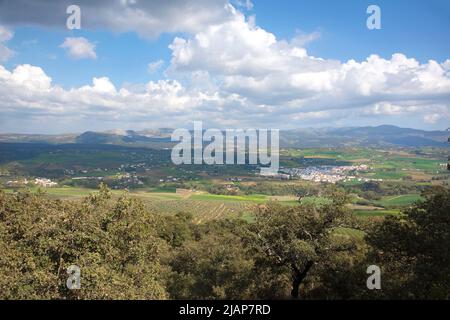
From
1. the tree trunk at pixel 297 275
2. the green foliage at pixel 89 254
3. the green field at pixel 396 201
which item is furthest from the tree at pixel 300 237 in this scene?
the green field at pixel 396 201

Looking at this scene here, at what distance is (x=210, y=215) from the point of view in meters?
117

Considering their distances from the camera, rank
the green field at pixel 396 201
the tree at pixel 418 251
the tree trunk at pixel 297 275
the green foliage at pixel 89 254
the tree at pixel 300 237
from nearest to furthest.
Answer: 1. the green foliage at pixel 89 254
2. the tree at pixel 418 251
3. the tree at pixel 300 237
4. the tree trunk at pixel 297 275
5. the green field at pixel 396 201

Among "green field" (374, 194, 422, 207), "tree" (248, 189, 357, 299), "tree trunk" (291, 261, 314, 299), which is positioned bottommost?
"green field" (374, 194, 422, 207)

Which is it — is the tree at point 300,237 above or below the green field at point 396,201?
above

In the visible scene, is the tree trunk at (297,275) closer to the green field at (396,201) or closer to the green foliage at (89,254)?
the green foliage at (89,254)

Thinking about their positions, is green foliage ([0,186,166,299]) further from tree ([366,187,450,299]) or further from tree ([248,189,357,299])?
tree ([366,187,450,299])

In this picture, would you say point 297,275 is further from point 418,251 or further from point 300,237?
point 418,251

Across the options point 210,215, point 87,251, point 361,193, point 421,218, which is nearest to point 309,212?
point 421,218

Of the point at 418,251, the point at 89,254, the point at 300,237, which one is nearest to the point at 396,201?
the point at 300,237

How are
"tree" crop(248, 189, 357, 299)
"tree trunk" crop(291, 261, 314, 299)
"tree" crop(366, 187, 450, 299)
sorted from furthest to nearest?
1. "tree trunk" crop(291, 261, 314, 299)
2. "tree" crop(248, 189, 357, 299)
3. "tree" crop(366, 187, 450, 299)

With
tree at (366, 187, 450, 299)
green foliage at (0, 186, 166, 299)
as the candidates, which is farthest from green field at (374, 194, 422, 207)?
green foliage at (0, 186, 166, 299)

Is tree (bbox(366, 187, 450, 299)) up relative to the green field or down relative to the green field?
up

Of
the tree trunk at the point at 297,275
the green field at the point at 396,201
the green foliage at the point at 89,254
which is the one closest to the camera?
the green foliage at the point at 89,254

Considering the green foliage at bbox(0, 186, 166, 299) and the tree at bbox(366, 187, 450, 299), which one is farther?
the tree at bbox(366, 187, 450, 299)
